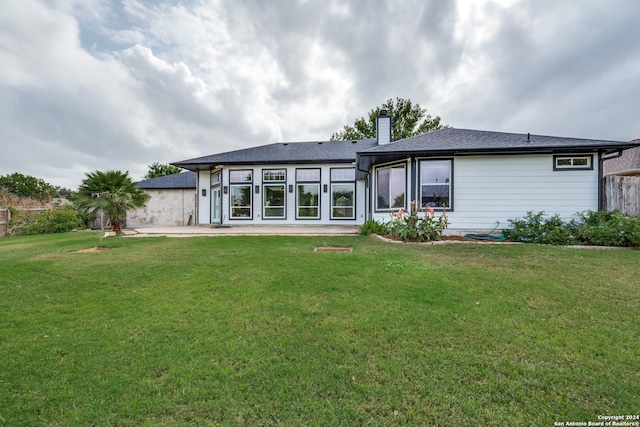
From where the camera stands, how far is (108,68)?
11750 mm

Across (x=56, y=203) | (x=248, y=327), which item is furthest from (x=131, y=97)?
(x=248, y=327)

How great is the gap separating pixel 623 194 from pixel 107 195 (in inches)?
720

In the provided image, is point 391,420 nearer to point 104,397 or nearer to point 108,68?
point 104,397

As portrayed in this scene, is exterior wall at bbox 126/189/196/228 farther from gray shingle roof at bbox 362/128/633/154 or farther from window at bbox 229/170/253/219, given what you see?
gray shingle roof at bbox 362/128/633/154

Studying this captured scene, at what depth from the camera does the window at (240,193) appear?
519 inches

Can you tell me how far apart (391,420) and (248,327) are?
5.14 feet

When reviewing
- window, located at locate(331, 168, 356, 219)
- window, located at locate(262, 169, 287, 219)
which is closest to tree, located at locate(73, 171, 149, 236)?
window, located at locate(262, 169, 287, 219)

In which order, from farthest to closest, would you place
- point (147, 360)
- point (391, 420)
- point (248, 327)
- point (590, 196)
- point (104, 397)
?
point (590, 196)
point (248, 327)
point (147, 360)
point (104, 397)
point (391, 420)

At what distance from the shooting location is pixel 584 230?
6.63m

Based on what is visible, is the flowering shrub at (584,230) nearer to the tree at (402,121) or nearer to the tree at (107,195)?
the tree at (107,195)

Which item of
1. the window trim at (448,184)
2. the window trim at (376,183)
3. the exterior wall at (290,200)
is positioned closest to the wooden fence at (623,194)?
the window trim at (448,184)

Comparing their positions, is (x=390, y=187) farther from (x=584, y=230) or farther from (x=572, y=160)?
(x=572, y=160)

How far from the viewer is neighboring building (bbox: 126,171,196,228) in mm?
15820

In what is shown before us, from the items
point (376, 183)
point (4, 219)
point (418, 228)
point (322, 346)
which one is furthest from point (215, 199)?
point (322, 346)
